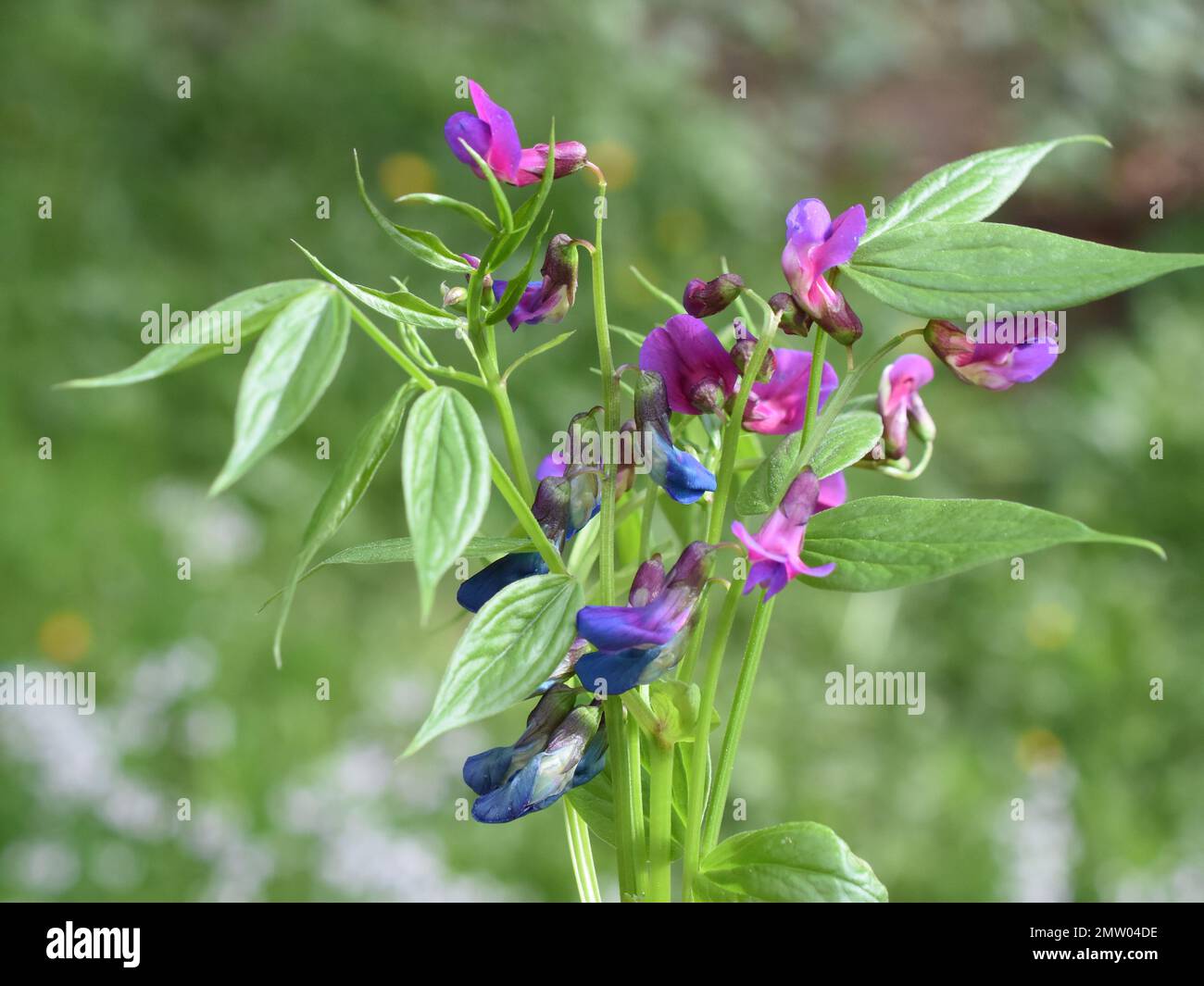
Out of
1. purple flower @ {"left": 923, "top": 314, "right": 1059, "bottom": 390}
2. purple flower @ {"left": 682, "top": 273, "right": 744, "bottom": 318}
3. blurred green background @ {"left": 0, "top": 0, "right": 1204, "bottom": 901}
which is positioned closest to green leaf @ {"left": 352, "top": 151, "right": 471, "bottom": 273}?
purple flower @ {"left": 682, "top": 273, "right": 744, "bottom": 318}

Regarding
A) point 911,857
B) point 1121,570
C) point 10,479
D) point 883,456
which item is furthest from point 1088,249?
point 10,479

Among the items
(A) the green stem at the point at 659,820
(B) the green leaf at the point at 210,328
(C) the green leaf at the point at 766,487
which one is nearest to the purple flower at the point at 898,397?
(C) the green leaf at the point at 766,487

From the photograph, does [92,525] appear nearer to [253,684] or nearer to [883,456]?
[253,684]

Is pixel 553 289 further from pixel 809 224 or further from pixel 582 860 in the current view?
pixel 582 860

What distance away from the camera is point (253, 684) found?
2.01 metres

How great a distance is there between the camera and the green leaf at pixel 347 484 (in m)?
0.48

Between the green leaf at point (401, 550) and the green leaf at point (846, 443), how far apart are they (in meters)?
0.14

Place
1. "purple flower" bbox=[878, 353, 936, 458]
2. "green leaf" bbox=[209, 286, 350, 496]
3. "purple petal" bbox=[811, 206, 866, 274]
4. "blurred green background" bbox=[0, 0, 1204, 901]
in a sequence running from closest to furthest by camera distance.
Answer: "green leaf" bbox=[209, 286, 350, 496] → "purple petal" bbox=[811, 206, 866, 274] → "purple flower" bbox=[878, 353, 936, 458] → "blurred green background" bbox=[0, 0, 1204, 901]

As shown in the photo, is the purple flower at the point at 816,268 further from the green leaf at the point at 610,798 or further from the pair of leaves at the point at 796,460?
the green leaf at the point at 610,798

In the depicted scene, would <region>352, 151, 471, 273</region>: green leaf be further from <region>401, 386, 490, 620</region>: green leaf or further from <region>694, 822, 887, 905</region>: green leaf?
<region>694, 822, 887, 905</region>: green leaf

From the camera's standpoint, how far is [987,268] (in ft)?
1.74

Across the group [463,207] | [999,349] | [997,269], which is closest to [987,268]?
[997,269]

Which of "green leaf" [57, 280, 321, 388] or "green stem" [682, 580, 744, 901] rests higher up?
"green leaf" [57, 280, 321, 388]

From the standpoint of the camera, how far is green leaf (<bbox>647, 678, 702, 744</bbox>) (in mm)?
563
